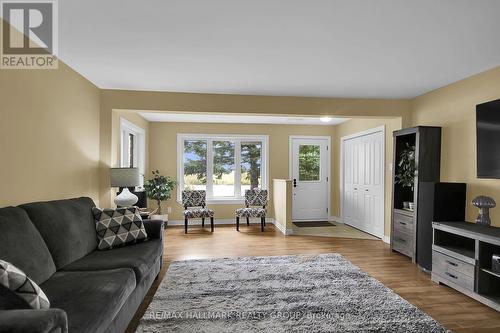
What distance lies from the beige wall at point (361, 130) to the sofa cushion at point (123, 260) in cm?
393

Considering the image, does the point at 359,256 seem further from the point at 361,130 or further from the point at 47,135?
the point at 47,135

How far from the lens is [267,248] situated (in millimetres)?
4355

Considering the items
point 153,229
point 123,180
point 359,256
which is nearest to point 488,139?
point 359,256

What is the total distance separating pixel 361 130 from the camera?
222 inches

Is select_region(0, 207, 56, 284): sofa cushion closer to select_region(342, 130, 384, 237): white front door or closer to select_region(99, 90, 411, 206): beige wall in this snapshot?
select_region(99, 90, 411, 206): beige wall

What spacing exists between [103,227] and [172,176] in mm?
3425

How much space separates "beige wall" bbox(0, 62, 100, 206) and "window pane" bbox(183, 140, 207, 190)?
8.70 feet

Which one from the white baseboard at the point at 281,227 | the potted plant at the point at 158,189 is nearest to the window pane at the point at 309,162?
the white baseboard at the point at 281,227

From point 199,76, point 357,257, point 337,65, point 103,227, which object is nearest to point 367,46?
point 337,65

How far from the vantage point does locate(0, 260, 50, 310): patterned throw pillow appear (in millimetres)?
1318

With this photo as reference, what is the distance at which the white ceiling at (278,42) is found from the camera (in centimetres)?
196

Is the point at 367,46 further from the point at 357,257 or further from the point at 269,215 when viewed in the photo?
the point at 269,215

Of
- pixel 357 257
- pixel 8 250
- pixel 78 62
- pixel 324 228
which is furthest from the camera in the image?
pixel 324 228

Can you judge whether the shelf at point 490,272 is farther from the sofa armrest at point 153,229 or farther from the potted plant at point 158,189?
the potted plant at point 158,189
